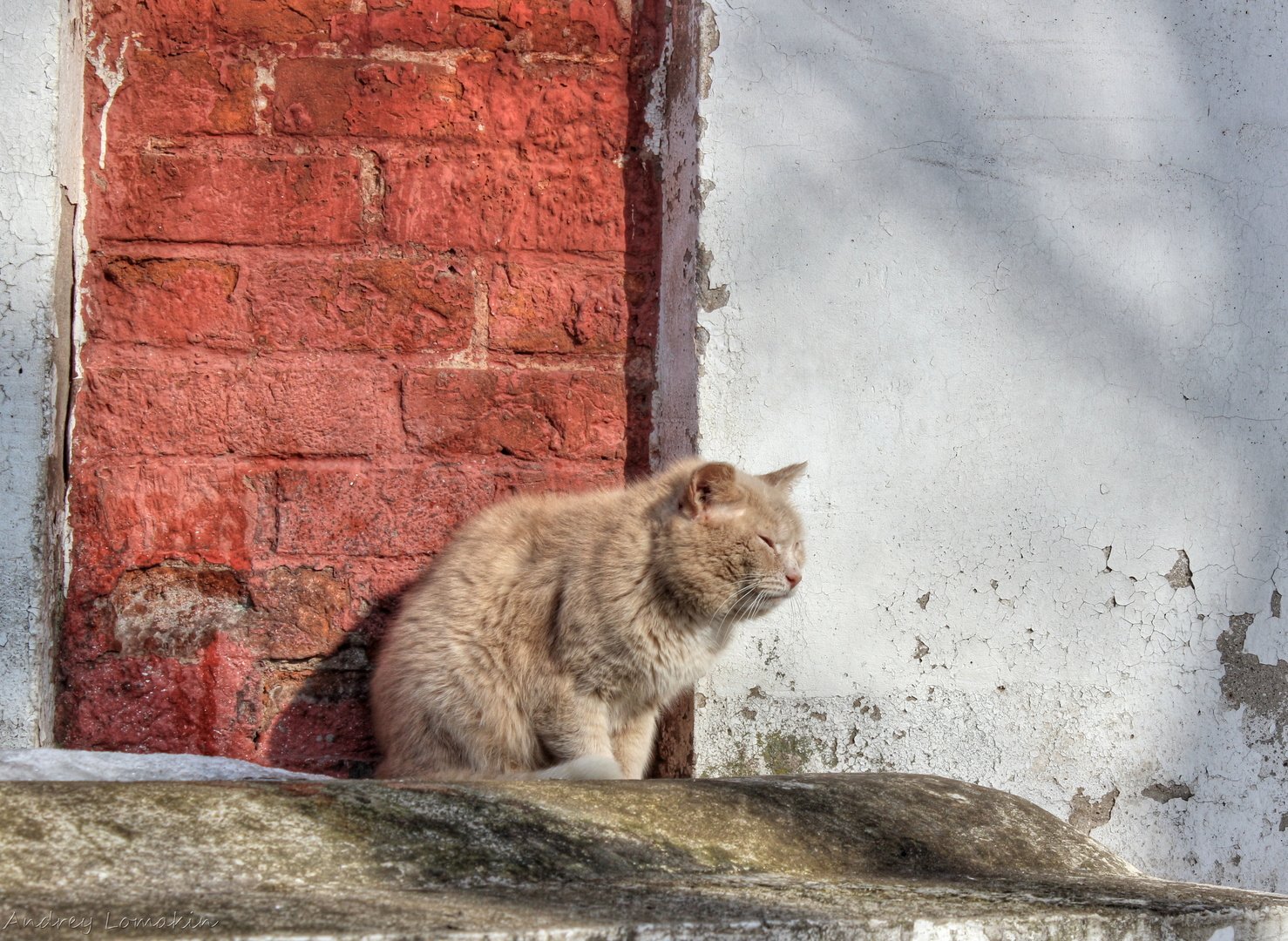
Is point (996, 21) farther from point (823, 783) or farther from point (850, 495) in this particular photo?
point (823, 783)

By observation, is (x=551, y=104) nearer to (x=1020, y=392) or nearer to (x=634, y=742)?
(x=1020, y=392)

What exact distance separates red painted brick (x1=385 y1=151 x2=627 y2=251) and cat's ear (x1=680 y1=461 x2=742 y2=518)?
747mm

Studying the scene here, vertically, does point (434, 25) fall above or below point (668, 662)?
above

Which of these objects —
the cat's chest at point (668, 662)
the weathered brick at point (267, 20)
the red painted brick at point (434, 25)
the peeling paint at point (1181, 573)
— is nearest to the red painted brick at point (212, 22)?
the weathered brick at point (267, 20)

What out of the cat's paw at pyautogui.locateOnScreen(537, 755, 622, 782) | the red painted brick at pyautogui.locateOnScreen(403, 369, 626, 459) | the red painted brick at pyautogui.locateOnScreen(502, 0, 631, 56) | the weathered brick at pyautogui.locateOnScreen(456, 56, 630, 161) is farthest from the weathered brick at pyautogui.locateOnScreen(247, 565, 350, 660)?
the red painted brick at pyautogui.locateOnScreen(502, 0, 631, 56)

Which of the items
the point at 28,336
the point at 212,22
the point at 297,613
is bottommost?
the point at 297,613

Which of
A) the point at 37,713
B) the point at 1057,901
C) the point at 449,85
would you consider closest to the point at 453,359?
the point at 449,85

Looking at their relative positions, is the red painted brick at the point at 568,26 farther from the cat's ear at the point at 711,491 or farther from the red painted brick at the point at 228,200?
the cat's ear at the point at 711,491

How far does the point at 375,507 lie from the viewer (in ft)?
9.68

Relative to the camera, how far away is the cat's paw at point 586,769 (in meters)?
2.45

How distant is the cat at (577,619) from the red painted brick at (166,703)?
368 mm

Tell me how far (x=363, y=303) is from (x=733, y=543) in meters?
1.08

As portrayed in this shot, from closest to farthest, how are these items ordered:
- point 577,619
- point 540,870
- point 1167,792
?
point 540,870, point 577,619, point 1167,792

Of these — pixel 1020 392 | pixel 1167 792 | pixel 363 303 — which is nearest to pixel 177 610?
pixel 363 303
